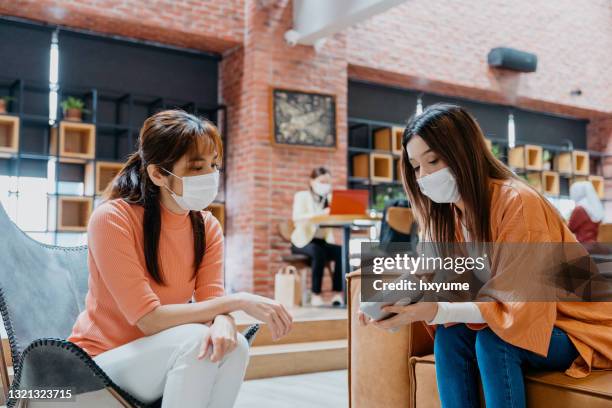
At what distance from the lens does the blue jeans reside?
158 cm

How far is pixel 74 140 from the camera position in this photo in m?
6.42

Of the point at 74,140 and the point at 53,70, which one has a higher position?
the point at 53,70

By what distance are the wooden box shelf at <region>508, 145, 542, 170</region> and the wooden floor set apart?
607 centimetres

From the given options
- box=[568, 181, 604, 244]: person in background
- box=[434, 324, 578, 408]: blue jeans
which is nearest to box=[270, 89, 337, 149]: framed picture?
box=[568, 181, 604, 244]: person in background

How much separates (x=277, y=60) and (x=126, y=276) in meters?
5.71

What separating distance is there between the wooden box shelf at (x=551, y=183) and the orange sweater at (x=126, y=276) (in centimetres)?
869

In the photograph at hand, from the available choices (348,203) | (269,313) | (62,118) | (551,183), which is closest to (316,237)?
(348,203)

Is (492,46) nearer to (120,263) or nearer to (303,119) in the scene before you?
(303,119)

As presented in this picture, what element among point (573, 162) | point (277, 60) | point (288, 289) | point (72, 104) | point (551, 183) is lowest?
point (288, 289)

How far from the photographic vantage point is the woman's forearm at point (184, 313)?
4.92ft

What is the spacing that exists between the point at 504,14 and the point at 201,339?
338 inches

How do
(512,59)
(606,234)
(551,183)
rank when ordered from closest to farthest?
(606,234) → (512,59) → (551,183)

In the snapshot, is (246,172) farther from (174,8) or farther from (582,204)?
(582,204)

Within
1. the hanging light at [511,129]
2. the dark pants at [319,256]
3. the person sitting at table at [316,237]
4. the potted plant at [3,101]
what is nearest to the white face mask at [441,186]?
the person sitting at table at [316,237]
